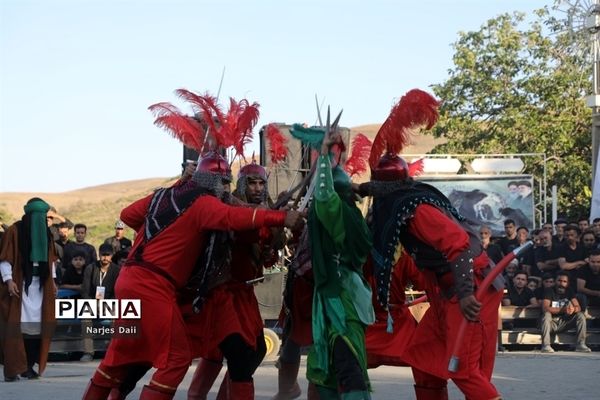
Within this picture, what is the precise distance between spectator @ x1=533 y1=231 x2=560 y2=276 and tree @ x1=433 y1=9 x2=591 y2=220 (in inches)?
619

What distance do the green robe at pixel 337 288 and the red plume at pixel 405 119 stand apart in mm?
605

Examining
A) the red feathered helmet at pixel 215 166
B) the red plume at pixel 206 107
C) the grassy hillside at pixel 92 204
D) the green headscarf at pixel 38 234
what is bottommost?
the grassy hillside at pixel 92 204

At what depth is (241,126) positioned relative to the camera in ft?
32.0

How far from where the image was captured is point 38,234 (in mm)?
13938

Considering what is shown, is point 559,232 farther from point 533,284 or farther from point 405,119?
point 405,119

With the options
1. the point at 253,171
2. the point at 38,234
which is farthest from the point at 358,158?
the point at 38,234

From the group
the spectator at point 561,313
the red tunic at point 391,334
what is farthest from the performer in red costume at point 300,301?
the spectator at point 561,313

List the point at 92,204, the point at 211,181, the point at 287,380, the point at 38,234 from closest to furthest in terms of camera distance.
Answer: the point at 211,181 < the point at 287,380 < the point at 38,234 < the point at 92,204

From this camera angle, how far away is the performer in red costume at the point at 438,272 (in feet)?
26.4

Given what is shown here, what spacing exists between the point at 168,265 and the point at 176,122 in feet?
5.41

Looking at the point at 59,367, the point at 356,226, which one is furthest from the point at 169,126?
A: the point at 59,367

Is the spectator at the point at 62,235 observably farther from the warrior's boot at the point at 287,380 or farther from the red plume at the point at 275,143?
the red plume at the point at 275,143

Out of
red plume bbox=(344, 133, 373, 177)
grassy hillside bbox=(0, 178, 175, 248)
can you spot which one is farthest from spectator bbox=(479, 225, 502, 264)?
grassy hillside bbox=(0, 178, 175, 248)

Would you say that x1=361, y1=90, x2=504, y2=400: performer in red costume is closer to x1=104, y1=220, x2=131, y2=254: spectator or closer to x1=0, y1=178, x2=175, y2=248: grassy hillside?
x1=104, y1=220, x2=131, y2=254: spectator
